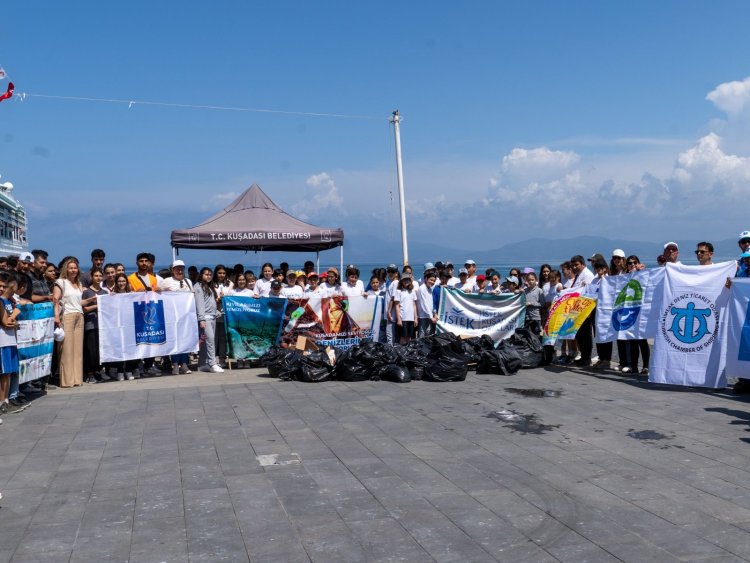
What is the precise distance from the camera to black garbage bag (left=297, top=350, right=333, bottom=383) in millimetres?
11242

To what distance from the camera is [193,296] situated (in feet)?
41.8

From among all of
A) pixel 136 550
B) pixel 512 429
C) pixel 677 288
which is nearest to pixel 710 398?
pixel 677 288

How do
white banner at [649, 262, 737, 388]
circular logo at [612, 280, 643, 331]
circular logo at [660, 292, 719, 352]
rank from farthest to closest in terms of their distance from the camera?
circular logo at [612, 280, 643, 331]
circular logo at [660, 292, 719, 352]
white banner at [649, 262, 737, 388]

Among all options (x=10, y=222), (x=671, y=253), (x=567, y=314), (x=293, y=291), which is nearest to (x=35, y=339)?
(x=293, y=291)

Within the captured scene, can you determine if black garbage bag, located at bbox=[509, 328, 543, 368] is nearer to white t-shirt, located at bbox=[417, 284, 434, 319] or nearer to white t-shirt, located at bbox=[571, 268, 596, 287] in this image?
white t-shirt, located at bbox=[571, 268, 596, 287]

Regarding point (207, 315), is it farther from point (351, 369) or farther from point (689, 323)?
point (689, 323)

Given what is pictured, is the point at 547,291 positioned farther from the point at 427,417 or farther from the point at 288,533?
the point at 288,533

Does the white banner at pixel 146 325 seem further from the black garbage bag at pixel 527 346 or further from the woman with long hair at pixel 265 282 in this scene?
the black garbage bag at pixel 527 346

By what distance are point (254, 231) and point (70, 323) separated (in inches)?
263

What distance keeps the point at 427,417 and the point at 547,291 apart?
6035mm

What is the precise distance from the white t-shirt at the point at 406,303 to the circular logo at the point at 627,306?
378 centimetres

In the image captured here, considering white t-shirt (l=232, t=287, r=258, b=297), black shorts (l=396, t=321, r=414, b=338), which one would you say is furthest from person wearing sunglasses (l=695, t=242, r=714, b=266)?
white t-shirt (l=232, t=287, r=258, b=297)

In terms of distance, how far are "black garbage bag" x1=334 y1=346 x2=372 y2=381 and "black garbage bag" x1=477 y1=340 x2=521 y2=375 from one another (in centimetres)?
203

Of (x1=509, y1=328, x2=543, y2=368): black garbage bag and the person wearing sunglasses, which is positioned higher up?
the person wearing sunglasses
